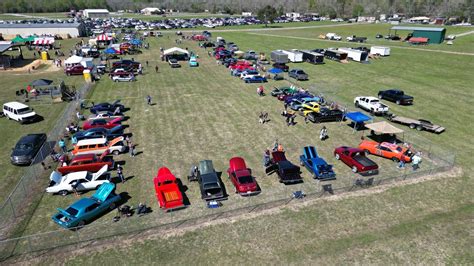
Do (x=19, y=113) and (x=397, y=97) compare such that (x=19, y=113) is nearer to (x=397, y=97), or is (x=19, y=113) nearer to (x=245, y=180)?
(x=245, y=180)

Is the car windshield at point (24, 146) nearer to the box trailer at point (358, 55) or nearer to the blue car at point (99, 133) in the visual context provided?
the blue car at point (99, 133)

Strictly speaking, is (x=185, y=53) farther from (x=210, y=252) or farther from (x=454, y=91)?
(x=210, y=252)

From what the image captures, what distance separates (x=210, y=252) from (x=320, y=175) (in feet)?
36.8

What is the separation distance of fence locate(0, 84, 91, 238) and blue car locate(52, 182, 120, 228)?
9.62 ft

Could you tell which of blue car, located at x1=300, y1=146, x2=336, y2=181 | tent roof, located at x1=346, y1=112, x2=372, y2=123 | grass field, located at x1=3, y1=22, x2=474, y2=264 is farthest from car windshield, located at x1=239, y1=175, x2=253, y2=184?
tent roof, located at x1=346, y1=112, x2=372, y2=123

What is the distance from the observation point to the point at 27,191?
22.9 m

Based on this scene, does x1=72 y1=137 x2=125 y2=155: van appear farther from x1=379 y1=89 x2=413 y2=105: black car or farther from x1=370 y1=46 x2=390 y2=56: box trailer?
x1=370 y1=46 x2=390 y2=56: box trailer

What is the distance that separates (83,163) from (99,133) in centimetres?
572

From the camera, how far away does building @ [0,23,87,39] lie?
100625 mm

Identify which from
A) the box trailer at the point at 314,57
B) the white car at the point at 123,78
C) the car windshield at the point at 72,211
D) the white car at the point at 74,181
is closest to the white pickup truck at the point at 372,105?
the box trailer at the point at 314,57

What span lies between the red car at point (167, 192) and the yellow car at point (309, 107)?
20419mm

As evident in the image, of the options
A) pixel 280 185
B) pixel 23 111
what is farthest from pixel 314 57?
pixel 23 111

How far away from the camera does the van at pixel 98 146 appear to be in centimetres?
2798

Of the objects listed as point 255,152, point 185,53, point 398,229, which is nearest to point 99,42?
point 185,53
